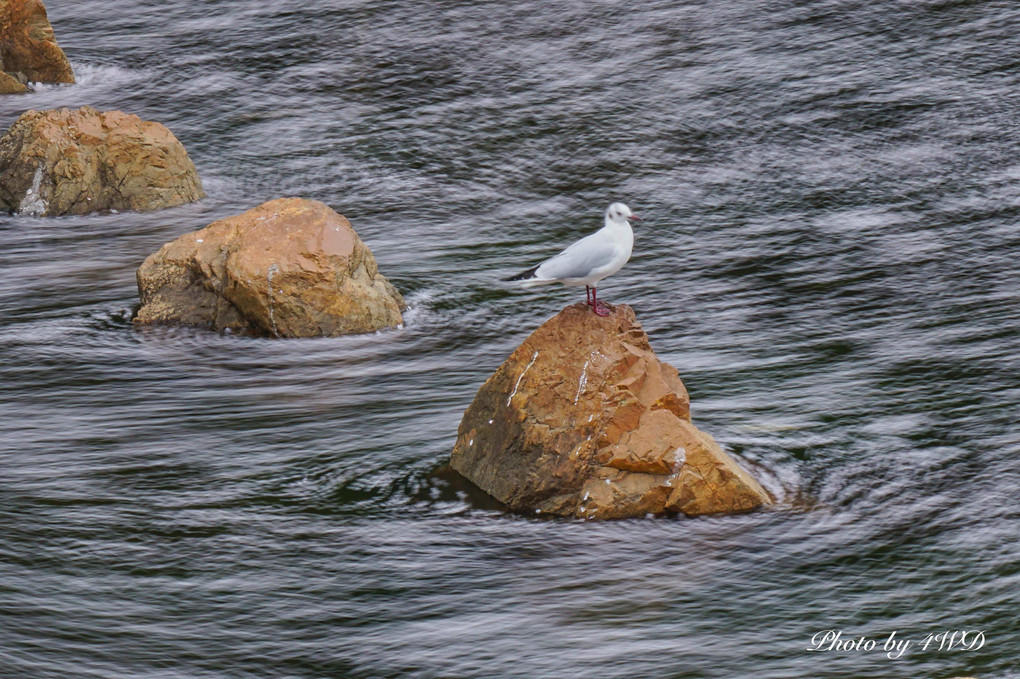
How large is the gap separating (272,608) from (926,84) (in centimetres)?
1181

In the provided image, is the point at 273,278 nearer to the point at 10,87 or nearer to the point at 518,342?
the point at 518,342

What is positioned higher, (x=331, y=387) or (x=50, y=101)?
(x=50, y=101)

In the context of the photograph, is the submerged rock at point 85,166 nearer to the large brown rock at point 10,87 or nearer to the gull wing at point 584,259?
the large brown rock at point 10,87

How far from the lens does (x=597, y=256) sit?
26.3 feet

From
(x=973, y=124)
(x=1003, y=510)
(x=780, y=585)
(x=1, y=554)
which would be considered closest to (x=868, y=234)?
(x=973, y=124)

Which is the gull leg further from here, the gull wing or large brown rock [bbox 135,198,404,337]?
large brown rock [bbox 135,198,404,337]

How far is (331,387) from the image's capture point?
404 inches

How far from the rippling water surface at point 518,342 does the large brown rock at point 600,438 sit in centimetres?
16

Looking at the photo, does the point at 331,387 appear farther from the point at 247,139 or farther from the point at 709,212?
the point at 247,139

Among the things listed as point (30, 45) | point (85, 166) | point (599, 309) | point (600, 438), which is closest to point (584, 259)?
point (599, 309)

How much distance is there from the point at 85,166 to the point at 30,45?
4.84 m

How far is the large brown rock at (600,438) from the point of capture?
8094 millimetres

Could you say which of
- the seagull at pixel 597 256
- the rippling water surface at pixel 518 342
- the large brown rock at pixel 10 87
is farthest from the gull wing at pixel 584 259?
the large brown rock at pixel 10 87

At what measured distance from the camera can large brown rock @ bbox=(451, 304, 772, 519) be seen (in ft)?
26.6
